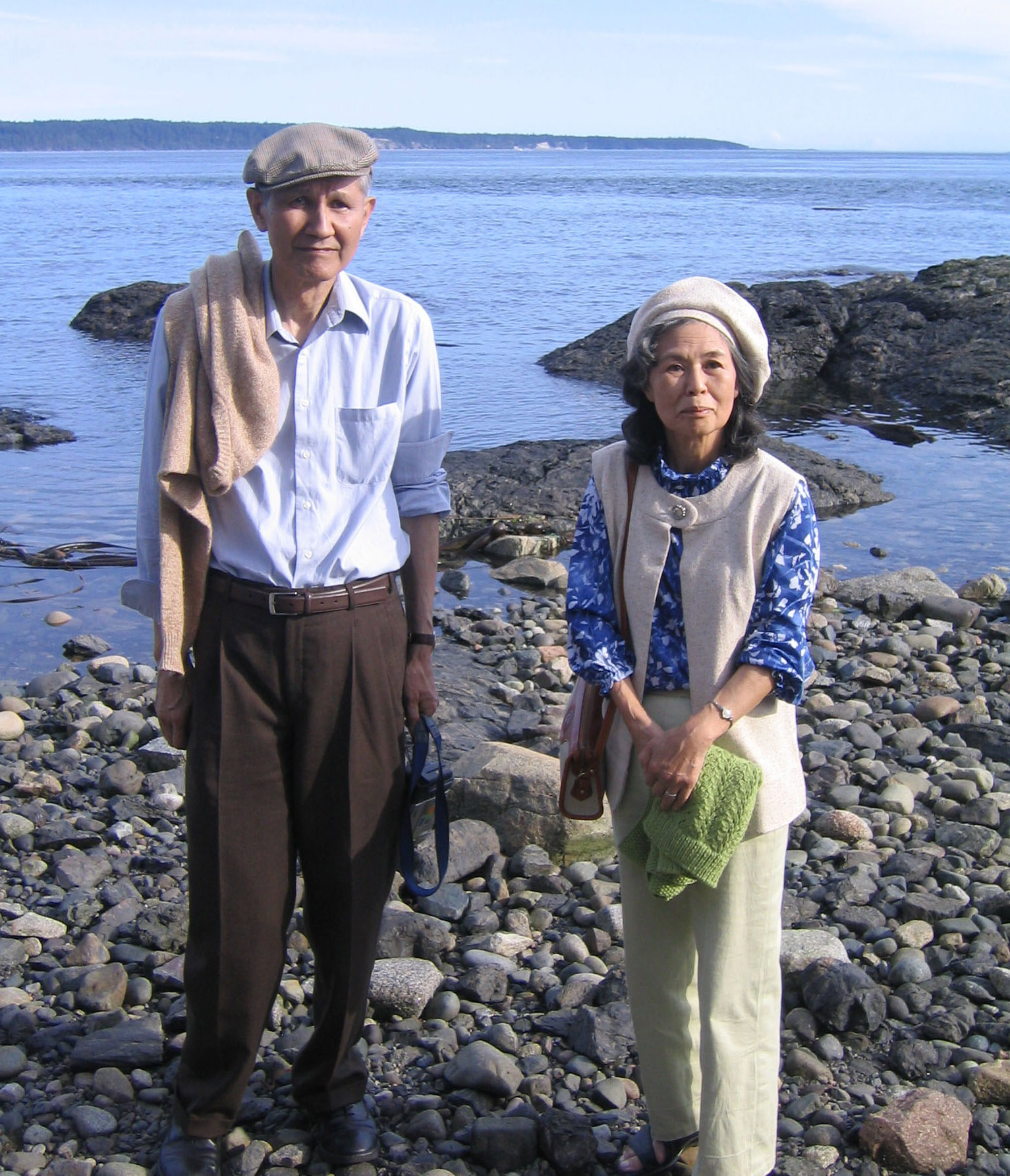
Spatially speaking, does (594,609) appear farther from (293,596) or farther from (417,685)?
(293,596)

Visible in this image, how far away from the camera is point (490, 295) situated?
89.1ft

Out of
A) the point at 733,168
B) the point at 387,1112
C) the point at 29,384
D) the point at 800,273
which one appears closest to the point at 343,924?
the point at 387,1112

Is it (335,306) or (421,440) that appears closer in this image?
(335,306)

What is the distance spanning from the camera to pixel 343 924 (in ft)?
→ 10.2

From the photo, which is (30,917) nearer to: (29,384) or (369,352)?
(369,352)

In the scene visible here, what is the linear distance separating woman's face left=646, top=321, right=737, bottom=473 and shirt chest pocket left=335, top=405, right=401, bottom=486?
63 centimetres

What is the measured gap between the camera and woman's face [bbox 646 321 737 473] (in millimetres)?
2727

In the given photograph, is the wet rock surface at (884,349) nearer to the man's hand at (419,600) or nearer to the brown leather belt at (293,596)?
the man's hand at (419,600)

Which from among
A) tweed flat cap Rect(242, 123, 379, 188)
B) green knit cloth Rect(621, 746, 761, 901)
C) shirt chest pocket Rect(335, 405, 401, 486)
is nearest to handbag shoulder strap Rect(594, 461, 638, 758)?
green knit cloth Rect(621, 746, 761, 901)

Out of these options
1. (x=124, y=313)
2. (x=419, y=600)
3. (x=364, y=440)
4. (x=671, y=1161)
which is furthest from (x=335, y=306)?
(x=124, y=313)

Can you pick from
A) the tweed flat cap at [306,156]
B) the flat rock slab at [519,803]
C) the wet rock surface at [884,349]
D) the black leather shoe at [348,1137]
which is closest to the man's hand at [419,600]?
the tweed flat cap at [306,156]

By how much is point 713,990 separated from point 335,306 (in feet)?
5.73

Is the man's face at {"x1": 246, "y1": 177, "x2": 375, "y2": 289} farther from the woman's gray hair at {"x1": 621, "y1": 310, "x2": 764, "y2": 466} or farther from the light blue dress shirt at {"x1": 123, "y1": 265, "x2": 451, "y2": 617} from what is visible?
the woman's gray hair at {"x1": 621, "y1": 310, "x2": 764, "y2": 466}

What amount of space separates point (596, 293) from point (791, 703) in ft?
83.5
